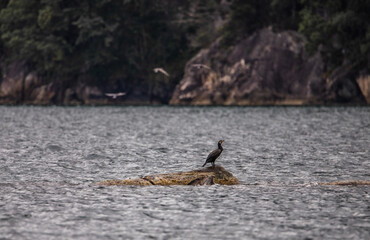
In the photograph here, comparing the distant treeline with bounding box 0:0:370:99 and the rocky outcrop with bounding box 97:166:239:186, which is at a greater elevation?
the distant treeline with bounding box 0:0:370:99

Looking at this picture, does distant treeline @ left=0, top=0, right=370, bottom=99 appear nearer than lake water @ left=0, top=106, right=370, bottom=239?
No

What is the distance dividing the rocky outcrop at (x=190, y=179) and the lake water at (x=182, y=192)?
365 mm

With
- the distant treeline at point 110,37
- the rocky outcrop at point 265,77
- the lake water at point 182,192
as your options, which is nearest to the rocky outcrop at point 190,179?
the lake water at point 182,192

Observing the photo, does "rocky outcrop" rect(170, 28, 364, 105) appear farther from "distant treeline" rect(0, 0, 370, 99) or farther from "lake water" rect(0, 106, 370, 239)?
"lake water" rect(0, 106, 370, 239)

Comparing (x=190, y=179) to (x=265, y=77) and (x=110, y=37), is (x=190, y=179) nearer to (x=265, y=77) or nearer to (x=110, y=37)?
(x=265, y=77)

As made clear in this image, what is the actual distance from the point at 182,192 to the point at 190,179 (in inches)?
51.5

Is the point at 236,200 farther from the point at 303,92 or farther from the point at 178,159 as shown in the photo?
the point at 303,92

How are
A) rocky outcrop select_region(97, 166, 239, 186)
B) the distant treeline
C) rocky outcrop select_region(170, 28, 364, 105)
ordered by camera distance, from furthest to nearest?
1. the distant treeline
2. rocky outcrop select_region(170, 28, 364, 105)
3. rocky outcrop select_region(97, 166, 239, 186)

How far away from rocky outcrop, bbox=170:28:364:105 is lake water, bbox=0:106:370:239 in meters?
49.8

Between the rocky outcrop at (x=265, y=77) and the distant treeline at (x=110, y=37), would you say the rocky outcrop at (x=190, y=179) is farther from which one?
the distant treeline at (x=110, y=37)

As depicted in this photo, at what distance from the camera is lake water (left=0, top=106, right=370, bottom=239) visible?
17.1 metres

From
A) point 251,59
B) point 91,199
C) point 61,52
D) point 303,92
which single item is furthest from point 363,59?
point 91,199

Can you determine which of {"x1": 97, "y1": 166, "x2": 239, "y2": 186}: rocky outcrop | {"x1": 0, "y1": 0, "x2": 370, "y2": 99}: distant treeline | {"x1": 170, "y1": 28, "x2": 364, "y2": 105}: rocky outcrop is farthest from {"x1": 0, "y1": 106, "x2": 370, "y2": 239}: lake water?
{"x1": 0, "y1": 0, "x2": 370, "y2": 99}: distant treeline

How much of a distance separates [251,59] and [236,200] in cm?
8595
